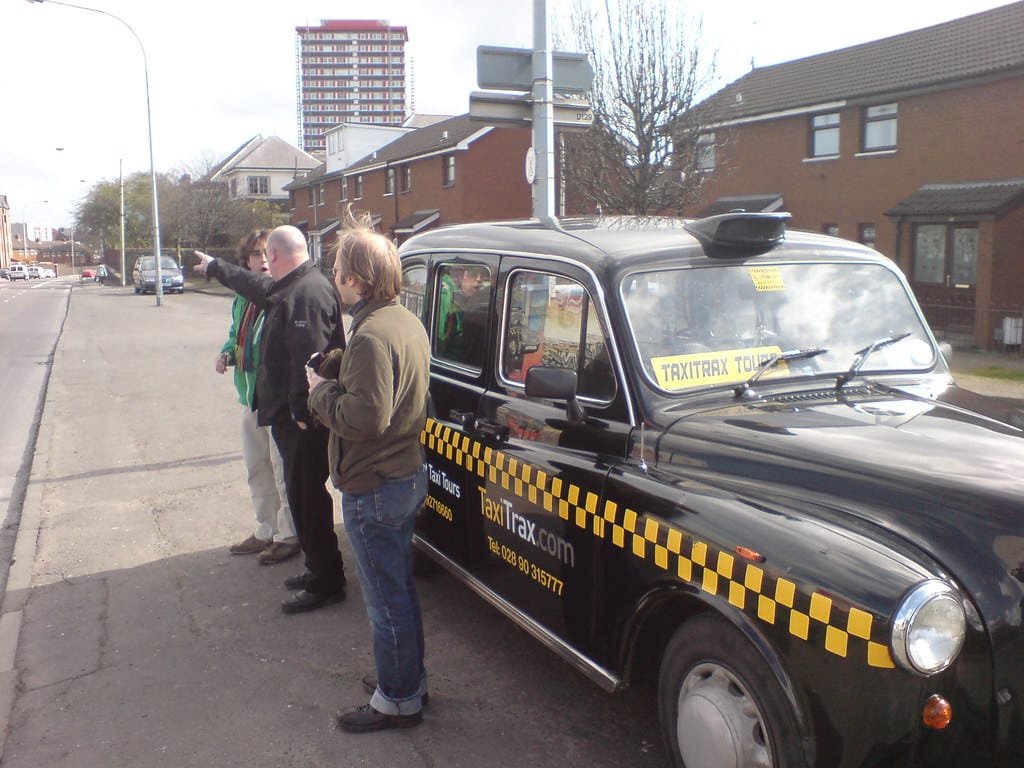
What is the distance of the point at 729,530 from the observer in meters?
2.71

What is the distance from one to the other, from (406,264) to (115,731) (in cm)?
273

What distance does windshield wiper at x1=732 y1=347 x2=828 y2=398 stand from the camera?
11.2ft

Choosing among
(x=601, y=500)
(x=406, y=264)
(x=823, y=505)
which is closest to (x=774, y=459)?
(x=823, y=505)

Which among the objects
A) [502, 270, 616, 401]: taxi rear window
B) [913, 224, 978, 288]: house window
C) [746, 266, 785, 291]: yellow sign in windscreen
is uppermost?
[913, 224, 978, 288]: house window

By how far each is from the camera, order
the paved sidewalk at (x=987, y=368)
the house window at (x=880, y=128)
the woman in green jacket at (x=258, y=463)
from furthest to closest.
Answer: the house window at (x=880, y=128) < the paved sidewalk at (x=987, y=368) < the woman in green jacket at (x=258, y=463)

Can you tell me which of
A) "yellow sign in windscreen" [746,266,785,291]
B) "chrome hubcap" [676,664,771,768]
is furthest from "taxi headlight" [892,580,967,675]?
"yellow sign in windscreen" [746,266,785,291]

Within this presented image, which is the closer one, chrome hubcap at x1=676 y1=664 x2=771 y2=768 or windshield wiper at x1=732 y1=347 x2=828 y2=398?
chrome hubcap at x1=676 y1=664 x2=771 y2=768

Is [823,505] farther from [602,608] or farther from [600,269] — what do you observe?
[600,269]

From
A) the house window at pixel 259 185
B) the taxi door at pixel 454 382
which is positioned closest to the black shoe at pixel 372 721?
the taxi door at pixel 454 382

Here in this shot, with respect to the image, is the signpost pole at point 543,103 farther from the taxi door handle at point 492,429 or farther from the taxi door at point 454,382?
the taxi door handle at point 492,429

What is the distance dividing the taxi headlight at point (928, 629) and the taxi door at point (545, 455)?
1.19 metres

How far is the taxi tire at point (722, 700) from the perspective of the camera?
251cm

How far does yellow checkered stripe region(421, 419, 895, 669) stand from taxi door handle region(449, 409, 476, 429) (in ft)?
0.78

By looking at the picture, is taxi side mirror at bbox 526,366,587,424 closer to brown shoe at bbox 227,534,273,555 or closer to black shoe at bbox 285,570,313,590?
black shoe at bbox 285,570,313,590
